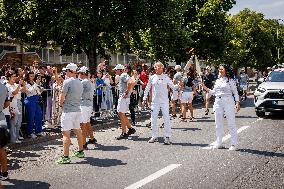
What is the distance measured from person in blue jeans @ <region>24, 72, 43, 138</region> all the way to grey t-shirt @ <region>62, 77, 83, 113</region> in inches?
129

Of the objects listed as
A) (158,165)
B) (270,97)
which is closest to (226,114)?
(158,165)

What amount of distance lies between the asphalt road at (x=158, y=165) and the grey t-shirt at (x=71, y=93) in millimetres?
1112

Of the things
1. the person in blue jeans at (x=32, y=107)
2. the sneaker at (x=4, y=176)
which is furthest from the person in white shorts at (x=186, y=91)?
the sneaker at (x=4, y=176)

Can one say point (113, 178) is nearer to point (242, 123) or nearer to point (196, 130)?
point (196, 130)

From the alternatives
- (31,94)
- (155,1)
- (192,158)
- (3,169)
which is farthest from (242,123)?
(155,1)

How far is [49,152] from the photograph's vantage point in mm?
9852

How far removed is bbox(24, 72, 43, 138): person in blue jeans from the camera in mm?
11516

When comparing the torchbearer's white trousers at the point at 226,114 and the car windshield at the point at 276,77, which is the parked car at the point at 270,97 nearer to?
the car windshield at the point at 276,77

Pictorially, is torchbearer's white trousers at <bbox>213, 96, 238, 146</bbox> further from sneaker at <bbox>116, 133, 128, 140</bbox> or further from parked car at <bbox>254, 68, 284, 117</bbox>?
parked car at <bbox>254, 68, 284, 117</bbox>

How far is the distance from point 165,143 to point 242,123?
15.7ft

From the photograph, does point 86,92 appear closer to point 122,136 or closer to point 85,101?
point 85,101

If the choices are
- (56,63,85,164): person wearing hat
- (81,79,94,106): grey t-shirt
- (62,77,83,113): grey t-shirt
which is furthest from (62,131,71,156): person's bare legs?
(81,79,94,106): grey t-shirt

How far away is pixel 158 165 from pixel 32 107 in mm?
5100

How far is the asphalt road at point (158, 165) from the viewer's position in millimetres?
6688
